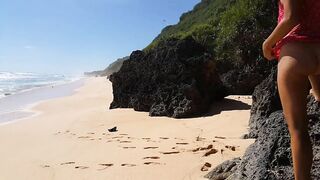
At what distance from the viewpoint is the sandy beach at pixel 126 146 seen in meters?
5.73

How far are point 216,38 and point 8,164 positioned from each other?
13783 millimetres

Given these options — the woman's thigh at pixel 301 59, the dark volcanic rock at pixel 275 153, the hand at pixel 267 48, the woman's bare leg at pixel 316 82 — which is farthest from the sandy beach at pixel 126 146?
the woman's thigh at pixel 301 59

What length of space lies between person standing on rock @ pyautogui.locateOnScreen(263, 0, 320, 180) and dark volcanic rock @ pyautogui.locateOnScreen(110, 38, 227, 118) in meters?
7.63

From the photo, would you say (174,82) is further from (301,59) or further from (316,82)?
(301,59)

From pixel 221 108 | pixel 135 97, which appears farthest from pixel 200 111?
pixel 135 97

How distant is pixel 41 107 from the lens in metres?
17.4

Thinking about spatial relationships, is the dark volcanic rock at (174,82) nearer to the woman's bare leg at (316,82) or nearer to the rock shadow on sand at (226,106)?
the rock shadow on sand at (226,106)

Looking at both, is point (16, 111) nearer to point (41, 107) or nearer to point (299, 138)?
point (41, 107)

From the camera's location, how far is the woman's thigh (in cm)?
263

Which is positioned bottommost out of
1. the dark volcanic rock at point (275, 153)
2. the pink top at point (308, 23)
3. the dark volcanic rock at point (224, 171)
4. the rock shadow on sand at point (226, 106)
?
the dark volcanic rock at point (224, 171)

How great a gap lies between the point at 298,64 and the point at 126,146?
5.06 metres

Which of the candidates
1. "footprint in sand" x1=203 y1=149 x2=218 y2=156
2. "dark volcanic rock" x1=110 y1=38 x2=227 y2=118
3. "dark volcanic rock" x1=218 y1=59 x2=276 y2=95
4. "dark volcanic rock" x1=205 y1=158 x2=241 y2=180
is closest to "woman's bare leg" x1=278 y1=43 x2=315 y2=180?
"dark volcanic rock" x1=205 y1=158 x2=241 y2=180

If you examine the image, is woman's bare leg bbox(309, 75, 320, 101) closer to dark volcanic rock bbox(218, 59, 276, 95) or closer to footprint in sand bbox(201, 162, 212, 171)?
footprint in sand bbox(201, 162, 212, 171)

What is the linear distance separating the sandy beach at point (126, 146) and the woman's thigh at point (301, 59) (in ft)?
8.37
